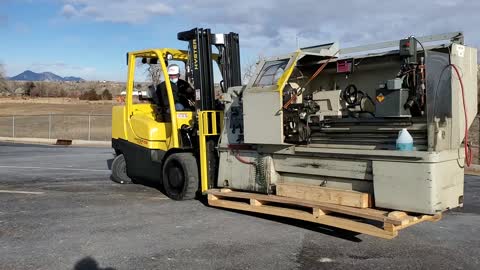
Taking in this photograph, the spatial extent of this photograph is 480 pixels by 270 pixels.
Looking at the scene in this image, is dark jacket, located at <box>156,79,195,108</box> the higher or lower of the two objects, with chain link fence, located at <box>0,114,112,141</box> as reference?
higher

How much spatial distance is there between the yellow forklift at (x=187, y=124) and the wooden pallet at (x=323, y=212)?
677 mm

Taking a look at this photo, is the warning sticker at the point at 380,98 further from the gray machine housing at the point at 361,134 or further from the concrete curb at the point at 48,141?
the concrete curb at the point at 48,141

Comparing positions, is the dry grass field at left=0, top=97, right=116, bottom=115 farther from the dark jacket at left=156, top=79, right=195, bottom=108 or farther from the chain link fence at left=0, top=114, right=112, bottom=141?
the dark jacket at left=156, top=79, right=195, bottom=108

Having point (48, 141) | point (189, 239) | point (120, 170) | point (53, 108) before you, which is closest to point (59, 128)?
point (48, 141)

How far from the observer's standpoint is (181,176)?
8.49 meters

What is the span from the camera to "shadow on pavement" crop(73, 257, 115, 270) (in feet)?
17.4

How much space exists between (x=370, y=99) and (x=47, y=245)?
4504 millimetres

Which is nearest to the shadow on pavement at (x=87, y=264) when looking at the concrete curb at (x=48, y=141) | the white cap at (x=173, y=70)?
the white cap at (x=173, y=70)

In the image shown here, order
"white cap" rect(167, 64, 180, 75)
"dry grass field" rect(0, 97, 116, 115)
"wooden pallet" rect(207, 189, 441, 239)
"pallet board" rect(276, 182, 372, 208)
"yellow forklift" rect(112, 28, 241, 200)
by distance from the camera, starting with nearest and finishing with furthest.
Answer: "wooden pallet" rect(207, 189, 441, 239), "pallet board" rect(276, 182, 372, 208), "yellow forklift" rect(112, 28, 241, 200), "white cap" rect(167, 64, 180, 75), "dry grass field" rect(0, 97, 116, 115)

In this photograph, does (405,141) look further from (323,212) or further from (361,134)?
(323,212)

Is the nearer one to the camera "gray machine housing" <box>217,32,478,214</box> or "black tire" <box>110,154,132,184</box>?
"gray machine housing" <box>217,32,478,214</box>

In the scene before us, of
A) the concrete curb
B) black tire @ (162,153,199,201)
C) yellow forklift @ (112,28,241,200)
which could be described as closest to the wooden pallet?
black tire @ (162,153,199,201)

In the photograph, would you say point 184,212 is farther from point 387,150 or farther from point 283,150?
point 387,150

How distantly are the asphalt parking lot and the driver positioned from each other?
1.67 m
